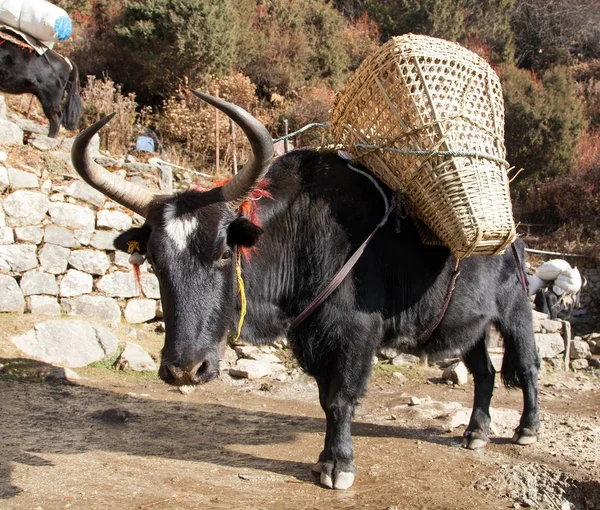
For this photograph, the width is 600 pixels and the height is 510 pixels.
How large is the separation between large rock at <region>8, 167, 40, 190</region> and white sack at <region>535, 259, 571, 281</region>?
293 inches

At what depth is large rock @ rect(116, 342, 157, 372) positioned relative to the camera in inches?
237

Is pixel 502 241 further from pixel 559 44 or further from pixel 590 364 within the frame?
pixel 559 44

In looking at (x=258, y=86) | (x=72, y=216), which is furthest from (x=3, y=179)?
(x=258, y=86)

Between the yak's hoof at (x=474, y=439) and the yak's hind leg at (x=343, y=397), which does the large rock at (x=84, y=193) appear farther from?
the yak's hoof at (x=474, y=439)

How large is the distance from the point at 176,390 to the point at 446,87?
12.1 feet

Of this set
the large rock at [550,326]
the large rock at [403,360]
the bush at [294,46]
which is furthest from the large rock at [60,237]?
the bush at [294,46]

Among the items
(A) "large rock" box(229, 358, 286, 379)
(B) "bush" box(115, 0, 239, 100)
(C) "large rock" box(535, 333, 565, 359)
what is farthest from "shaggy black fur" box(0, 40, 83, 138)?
(C) "large rock" box(535, 333, 565, 359)

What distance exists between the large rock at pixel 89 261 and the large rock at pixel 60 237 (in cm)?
11

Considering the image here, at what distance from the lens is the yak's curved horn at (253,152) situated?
2781mm

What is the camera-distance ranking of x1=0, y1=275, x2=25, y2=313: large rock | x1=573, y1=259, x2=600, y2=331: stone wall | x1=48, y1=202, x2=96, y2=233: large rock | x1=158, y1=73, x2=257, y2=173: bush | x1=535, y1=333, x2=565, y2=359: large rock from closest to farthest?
x1=0, y1=275, x2=25, y2=313: large rock
x1=48, y1=202, x2=96, y2=233: large rock
x1=535, y1=333, x2=565, y2=359: large rock
x1=158, y1=73, x2=257, y2=173: bush
x1=573, y1=259, x2=600, y2=331: stone wall

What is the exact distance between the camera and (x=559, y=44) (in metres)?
24.5

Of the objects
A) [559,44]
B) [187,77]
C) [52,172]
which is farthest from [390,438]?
[559,44]

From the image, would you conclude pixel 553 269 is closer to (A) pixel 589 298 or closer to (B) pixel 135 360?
(A) pixel 589 298

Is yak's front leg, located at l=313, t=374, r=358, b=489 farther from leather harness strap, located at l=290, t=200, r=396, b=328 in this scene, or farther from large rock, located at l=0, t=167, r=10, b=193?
large rock, located at l=0, t=167, r=10, b=193
